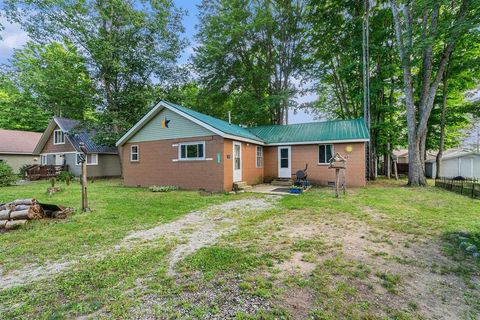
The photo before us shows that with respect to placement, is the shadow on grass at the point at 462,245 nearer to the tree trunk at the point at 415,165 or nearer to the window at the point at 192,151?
the tree trunk at the point at 415,165

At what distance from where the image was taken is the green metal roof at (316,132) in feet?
41.1

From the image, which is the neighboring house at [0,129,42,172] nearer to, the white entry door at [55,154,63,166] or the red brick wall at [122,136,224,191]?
A: the white entry door at [55,154,63,166]

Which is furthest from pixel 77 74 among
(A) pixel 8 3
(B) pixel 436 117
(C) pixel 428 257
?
(B) pixel 436 117

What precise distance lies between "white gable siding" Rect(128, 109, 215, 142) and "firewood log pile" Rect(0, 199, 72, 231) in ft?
21.0

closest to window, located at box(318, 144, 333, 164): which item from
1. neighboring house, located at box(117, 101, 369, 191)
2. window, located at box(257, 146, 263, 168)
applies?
neighboring house, located at box(117, 101, 369, 191)

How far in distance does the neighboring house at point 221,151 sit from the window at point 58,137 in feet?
39.2

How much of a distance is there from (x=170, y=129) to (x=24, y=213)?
24.5 feet

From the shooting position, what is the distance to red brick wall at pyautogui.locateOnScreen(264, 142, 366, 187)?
12203 millimetres

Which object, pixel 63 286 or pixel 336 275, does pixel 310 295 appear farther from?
pixel 63 286

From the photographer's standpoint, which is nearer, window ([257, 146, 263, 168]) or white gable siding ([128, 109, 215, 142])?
white gable siding ([128, 109, 215, 142])

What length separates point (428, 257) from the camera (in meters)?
3.65

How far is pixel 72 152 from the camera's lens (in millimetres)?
20188

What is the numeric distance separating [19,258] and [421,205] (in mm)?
10735

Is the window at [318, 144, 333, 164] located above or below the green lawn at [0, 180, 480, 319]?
above
